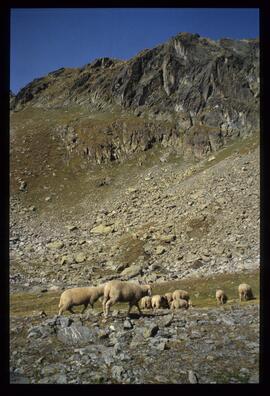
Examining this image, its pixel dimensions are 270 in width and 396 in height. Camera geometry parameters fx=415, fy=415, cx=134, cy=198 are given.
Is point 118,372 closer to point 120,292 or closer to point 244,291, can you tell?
point 120,292

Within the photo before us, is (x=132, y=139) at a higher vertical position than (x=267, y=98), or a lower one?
higher

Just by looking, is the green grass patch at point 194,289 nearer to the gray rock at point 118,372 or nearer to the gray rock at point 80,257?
the gray rock at point 80,257

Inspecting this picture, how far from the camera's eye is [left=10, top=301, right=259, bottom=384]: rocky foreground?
10031mm

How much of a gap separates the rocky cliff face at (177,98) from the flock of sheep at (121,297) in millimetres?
58654

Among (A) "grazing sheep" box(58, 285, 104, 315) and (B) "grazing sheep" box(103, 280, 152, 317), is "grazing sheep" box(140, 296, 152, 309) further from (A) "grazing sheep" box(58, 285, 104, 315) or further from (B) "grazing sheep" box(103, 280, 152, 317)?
(B) "grazing sheep" box(103, 280, 152, 317)

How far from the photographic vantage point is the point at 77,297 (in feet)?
59.6

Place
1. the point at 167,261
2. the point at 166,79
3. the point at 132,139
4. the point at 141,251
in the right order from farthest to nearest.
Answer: the point at 166,79, the point at 132,139, the point at 141,251, the point at 167,261

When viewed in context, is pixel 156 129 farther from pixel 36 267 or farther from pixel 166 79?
pixel 36 267

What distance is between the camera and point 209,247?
141ft

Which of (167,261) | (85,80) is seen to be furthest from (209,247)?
(85,80)

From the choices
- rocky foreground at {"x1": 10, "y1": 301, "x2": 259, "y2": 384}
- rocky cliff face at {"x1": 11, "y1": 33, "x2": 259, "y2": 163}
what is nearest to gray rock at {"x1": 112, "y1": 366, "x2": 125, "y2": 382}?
rocky foreground at {"x1": 10, "y1": 301, "x2": 259, "y2": 384}

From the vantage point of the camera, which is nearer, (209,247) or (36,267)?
(209,247)
